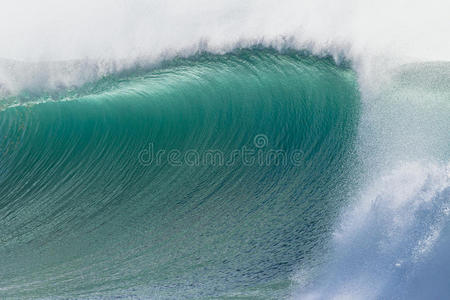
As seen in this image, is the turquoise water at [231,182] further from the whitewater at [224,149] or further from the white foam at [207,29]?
the white foam at [207,29]

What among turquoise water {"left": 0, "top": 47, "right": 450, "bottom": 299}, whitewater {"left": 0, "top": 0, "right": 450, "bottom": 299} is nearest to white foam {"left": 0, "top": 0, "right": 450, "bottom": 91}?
whitewater {"left": 0, "top": 0, "right": 450, "bottom": 299}

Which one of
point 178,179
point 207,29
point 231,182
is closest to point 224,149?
point 231,182

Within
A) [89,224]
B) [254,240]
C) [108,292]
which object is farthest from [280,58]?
[108,292]

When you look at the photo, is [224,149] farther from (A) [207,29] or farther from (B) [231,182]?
(A) [207,29]

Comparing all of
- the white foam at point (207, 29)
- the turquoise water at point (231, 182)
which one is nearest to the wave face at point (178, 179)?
the turquoise water at point (231, 182)

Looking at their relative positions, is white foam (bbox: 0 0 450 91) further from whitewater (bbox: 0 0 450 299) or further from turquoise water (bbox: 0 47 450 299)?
turquoise water (bbox: 0 47 450 299)
